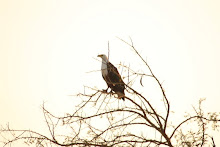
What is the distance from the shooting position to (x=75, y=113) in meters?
4.58

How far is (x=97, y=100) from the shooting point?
15.4 feet

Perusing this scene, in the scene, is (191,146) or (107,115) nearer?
(107,115)

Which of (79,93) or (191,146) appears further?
(191,146)

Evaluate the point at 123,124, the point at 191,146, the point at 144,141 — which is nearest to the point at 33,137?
the point at 123,124

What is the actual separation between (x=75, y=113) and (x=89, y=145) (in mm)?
597

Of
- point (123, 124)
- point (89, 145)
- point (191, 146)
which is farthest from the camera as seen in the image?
point (191, 146)

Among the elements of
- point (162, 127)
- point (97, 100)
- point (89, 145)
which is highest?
point (97, 100)

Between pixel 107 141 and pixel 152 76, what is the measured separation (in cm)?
119

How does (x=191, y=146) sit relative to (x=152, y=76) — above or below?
below

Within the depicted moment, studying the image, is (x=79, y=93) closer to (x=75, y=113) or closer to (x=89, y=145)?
(x=75, y=113)

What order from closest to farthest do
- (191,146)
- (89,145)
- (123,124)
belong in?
(89,145)
(123,124)
(191,146)

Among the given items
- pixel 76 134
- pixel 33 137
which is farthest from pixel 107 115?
pixel 33 137

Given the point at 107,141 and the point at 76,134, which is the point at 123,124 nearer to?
the point at 107,141

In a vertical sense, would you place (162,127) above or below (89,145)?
above
